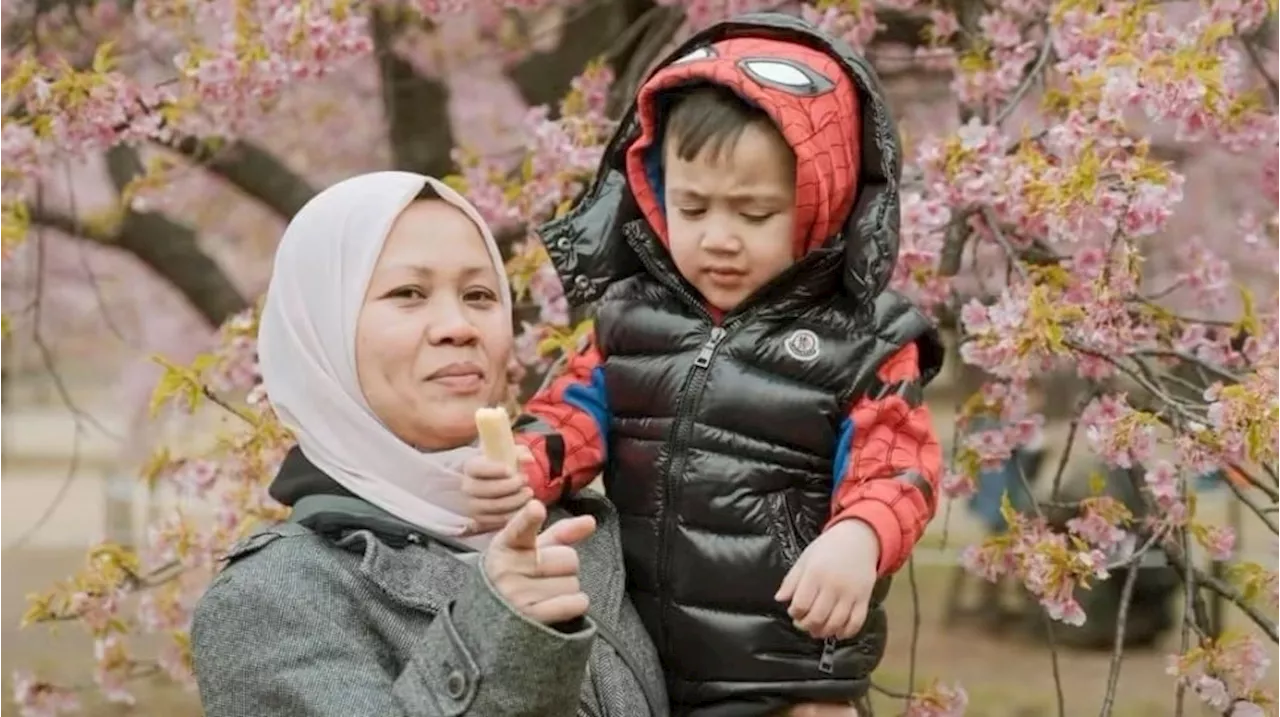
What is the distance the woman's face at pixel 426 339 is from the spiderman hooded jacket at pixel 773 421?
0.68ft

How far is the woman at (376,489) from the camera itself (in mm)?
1849

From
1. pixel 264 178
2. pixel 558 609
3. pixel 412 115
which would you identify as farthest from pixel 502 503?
pixel 412 115

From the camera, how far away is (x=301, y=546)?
197 cm

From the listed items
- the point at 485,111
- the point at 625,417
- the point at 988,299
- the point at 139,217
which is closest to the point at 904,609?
the point at 485,111

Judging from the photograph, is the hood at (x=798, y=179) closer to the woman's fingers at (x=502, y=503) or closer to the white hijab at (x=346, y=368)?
the white hijab at (x=346, y=368)

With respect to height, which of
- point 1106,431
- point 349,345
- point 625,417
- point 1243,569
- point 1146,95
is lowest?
point 1243,569

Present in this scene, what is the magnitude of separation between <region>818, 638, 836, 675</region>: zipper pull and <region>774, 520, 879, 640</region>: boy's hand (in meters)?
0.12

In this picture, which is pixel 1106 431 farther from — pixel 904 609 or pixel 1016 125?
pixel 904 609

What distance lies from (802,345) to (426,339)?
51cm

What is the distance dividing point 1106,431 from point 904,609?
8.08 metres

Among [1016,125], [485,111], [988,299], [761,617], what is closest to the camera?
[761,617]

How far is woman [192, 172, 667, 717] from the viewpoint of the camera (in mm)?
1849

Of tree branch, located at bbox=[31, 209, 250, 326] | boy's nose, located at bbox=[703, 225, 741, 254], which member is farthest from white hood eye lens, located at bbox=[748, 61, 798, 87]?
tree branch, located at bbox=[31, 209, 250, 326]

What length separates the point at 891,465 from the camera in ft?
6.99
